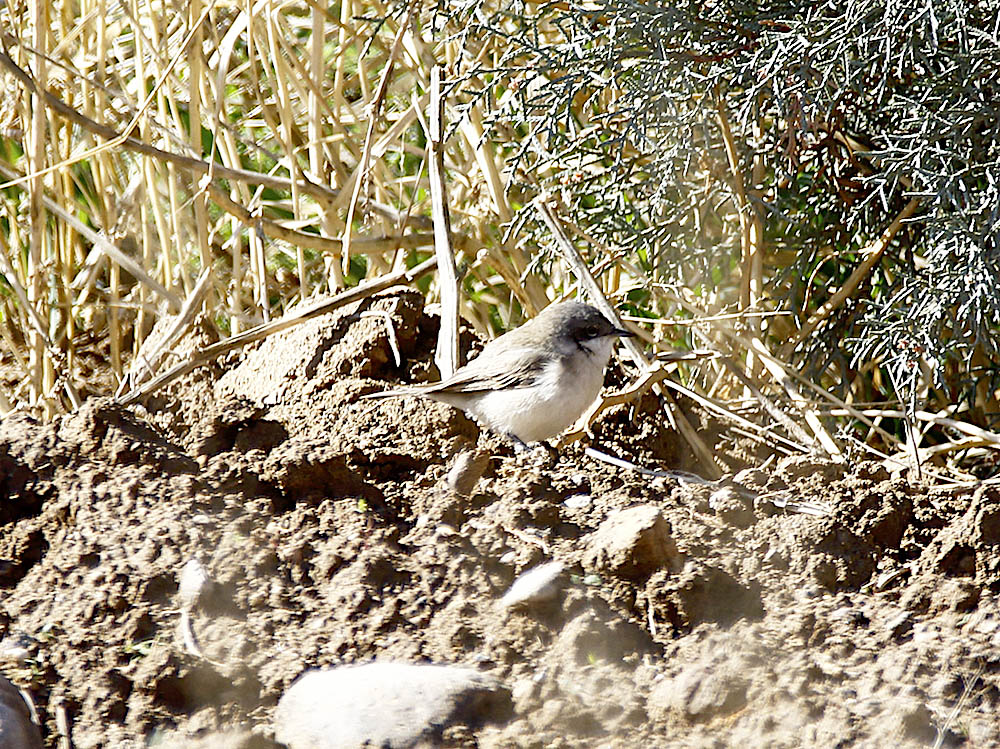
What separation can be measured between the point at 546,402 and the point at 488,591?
1.26 metres

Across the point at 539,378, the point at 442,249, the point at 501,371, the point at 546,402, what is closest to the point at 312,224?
the point at 442,249

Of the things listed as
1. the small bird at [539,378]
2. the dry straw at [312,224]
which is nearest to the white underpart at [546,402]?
the small bird at [539,378]

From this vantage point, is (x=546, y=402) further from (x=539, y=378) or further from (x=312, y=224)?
(x=312, y=224)

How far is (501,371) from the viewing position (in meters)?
3.76

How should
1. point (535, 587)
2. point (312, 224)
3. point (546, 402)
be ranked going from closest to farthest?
point (535, 587)
point (546, 402)
point (312, 224)

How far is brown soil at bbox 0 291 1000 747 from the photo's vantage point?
2.16m

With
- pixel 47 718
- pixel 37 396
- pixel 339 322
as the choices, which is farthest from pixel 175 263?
pixel 47 718

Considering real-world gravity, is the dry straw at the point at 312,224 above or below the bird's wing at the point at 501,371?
above

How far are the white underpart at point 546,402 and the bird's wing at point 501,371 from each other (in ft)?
0.10

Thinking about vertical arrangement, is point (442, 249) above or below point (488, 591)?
above

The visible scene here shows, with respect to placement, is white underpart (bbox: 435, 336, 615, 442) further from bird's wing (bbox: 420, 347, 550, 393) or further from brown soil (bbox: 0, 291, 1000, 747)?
brown soil (bbox: 0, 291, 1000, 747)

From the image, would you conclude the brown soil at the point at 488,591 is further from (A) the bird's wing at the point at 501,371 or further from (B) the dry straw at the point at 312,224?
(B) the dry straw at the point at 312,224

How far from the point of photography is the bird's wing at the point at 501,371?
3633 mm

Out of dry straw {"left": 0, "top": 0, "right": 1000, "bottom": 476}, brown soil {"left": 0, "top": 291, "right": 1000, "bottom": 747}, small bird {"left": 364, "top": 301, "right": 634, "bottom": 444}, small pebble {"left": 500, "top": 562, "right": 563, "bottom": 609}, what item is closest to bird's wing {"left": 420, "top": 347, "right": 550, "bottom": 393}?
small bird {"left": 364, "top": 301, "right": 634, "bottom": 444}
